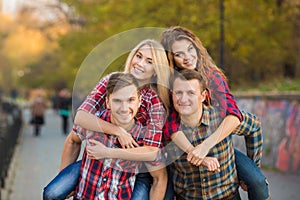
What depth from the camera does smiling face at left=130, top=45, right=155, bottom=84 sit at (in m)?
3.91

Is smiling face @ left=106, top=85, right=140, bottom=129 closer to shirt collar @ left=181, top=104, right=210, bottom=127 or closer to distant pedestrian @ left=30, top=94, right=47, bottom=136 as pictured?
shirt collar @ left=181, top=104, right=210, bottom=127

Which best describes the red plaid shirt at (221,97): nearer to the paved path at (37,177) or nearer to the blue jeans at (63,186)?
the blue jeans at (63,186)

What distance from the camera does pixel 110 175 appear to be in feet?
12.7

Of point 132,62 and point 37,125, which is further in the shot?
point 37,125

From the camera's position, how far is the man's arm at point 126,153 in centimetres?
380

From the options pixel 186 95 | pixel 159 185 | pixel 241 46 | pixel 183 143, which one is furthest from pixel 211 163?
pixel 241 46

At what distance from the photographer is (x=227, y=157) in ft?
13.6

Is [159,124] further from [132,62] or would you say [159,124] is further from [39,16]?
[39,16]

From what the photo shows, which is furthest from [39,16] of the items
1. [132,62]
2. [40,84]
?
[132,62]

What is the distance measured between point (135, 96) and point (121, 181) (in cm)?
50

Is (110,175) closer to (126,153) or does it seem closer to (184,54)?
(126,153)

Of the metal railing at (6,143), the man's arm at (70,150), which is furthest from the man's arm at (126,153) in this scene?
the metal railing at (6,143)

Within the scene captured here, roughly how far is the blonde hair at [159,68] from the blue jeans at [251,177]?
65 centimetres

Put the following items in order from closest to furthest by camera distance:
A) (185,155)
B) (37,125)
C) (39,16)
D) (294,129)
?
(185,155)
(294,129)
(37,125)
(39,16)
